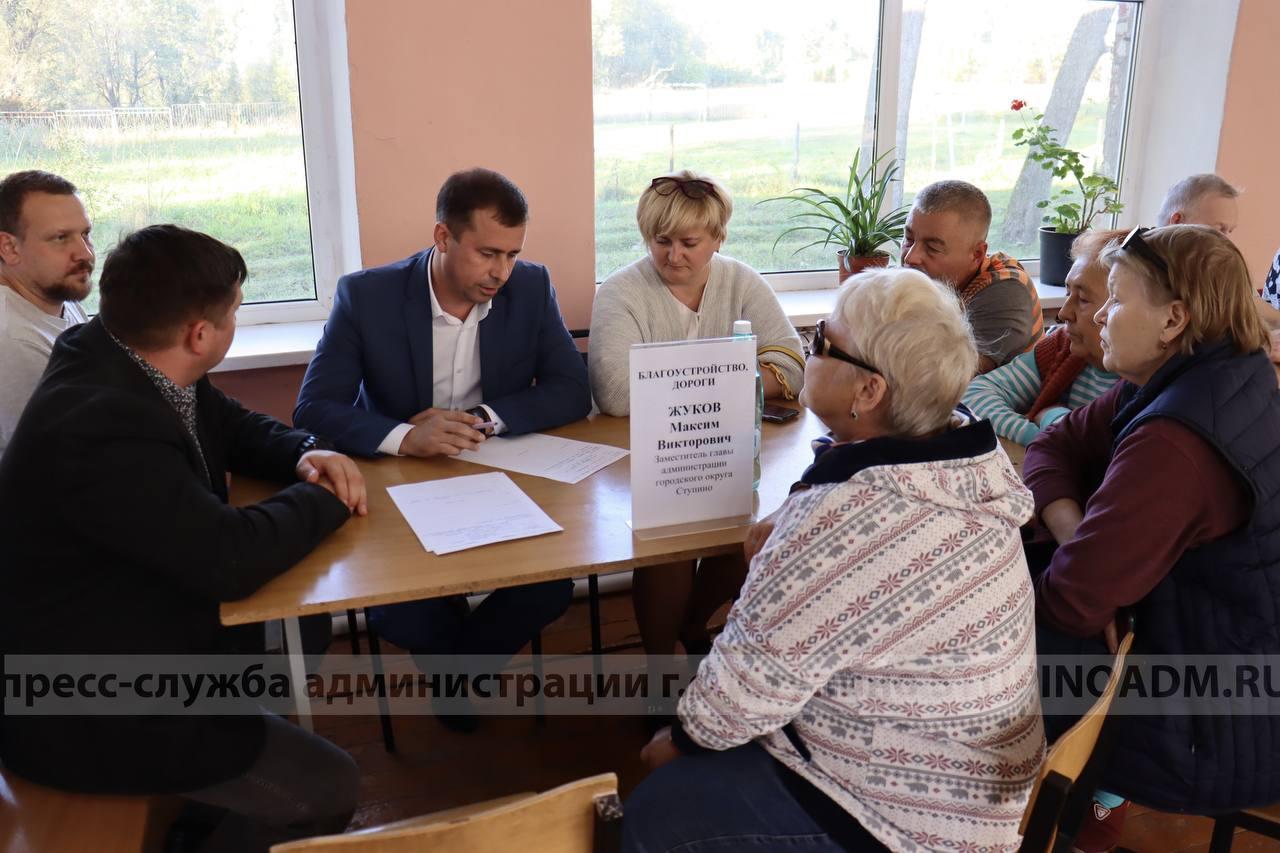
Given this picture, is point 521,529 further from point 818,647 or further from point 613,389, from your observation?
point 613,389

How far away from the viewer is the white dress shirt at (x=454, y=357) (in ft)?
7.57

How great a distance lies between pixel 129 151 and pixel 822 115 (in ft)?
7.34

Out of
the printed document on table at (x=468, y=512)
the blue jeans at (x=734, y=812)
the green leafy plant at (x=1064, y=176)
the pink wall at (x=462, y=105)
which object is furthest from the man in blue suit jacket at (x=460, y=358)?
the green leafy plant at (x=1064, y=176)

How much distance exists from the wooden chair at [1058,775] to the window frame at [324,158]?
7.33 ft

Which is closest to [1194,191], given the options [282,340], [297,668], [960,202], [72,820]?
[960,202]

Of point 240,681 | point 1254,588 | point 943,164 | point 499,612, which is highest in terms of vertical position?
point 943,164

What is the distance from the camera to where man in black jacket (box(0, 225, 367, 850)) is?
1352 mm

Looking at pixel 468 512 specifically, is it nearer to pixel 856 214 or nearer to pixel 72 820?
pixel 72 820

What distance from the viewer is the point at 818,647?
1.22 meters

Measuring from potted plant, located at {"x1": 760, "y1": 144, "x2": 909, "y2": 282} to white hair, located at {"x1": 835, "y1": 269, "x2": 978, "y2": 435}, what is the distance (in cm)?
198

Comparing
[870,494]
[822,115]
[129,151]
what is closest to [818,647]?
[870,494]

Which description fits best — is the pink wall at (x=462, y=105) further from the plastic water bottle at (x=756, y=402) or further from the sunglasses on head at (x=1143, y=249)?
the sunglasses on head at (x=1143, y=249)

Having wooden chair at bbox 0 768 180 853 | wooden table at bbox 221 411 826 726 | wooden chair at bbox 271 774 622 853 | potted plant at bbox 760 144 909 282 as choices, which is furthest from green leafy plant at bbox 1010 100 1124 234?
wooden chair at bbox 0 768 180 853

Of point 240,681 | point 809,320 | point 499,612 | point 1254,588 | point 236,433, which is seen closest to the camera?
point 1254,588
